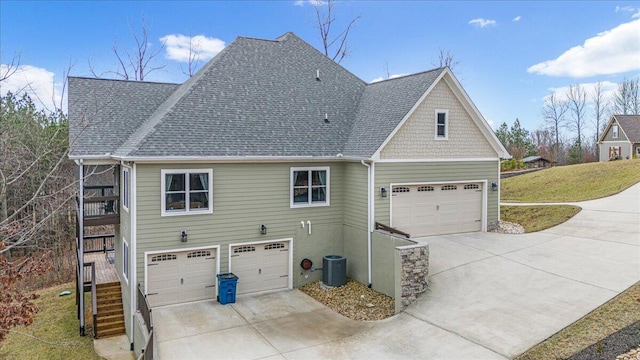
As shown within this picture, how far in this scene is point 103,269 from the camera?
17734 mm

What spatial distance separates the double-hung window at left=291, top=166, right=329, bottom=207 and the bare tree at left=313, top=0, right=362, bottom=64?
801 inches

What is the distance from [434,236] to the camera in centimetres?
1628

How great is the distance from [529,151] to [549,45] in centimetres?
2335

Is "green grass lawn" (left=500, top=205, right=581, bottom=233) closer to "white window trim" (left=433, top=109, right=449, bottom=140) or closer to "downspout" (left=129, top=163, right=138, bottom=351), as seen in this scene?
"white window trim" (left=433, top=109, right=449, bottom=140)

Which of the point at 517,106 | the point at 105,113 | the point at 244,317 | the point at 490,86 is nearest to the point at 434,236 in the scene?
the point at 244,317

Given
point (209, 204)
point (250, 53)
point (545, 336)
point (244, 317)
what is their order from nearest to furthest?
point (545, 336) → point (244, 317) → point (209, 204) → point (250, 53)

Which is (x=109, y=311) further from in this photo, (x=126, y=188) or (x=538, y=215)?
(x=538, y=215)

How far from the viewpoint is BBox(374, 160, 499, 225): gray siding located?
14.6m

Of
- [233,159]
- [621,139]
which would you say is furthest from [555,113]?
[233,159]

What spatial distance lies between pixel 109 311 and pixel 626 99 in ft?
211

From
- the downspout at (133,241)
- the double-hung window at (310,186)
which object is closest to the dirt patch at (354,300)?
the double-hung window at (310,186)

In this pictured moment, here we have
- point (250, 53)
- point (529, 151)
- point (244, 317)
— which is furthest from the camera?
point (529, 151)

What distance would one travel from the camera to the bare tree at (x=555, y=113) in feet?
188

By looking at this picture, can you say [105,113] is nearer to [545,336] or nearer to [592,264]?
[545,336]
